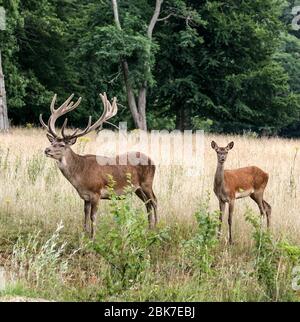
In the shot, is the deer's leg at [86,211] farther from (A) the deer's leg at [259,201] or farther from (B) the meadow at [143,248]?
(A) the deer's leg at [259,201]

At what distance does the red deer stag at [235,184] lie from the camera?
7914 millimetres

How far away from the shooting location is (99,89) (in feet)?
99.1

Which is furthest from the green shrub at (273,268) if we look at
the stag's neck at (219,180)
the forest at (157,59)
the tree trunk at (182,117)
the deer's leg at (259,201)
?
the tree trunk at (182,117)

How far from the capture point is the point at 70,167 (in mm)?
7543

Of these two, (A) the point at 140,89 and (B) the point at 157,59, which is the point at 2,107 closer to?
(A) the point at 140,89

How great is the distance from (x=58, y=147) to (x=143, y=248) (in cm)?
194

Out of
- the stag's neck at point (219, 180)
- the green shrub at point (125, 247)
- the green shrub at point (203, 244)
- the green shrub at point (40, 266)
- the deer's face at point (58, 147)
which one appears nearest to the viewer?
the green shrub at point (125, 247)

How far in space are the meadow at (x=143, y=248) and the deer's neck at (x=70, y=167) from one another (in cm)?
57

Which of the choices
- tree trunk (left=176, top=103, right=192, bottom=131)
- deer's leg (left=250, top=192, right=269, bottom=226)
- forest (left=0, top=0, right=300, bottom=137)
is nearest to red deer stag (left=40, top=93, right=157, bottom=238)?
deer's leg (left=250, top=192, right=269, bottom=226)

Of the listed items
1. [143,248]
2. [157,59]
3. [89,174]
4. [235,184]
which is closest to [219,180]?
[235,184]

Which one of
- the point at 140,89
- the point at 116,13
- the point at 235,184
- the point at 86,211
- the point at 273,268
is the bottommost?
the point at 273,268

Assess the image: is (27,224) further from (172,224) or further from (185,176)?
(185,176)

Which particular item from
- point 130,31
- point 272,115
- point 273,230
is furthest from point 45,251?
point 272,115
